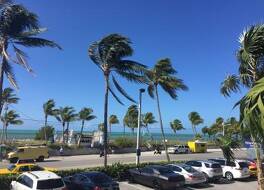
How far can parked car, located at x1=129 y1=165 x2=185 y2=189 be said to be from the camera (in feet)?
75.8

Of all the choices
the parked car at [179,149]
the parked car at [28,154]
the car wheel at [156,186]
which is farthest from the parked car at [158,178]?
the parked car at [179,149]

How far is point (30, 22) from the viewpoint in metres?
21.1

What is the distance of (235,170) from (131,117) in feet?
229

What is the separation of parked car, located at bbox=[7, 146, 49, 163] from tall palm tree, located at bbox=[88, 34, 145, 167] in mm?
23575

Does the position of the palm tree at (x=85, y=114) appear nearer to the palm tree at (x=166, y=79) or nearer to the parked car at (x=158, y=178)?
the palm tree at (x=166, y=79)

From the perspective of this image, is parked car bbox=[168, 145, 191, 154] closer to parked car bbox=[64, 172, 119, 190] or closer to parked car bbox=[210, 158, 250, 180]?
parked car bbox=[210, 158, 250, 180]

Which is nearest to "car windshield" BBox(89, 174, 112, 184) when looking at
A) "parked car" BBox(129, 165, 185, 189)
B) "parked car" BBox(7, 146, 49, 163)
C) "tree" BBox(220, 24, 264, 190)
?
"parked car" BBox(129, 165, 185, 189)

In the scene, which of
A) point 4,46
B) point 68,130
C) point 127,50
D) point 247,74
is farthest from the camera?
point 68,130

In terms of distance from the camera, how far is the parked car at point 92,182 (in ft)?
62.3

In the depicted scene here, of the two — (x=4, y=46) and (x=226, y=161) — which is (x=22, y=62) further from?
(x=226, y=161)

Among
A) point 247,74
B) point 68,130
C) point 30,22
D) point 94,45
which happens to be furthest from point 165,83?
point 68,130

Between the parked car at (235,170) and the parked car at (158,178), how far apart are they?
23.8 ft

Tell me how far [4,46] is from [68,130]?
208ft

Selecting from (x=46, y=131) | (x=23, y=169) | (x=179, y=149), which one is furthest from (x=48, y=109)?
(x=23, y=169)
